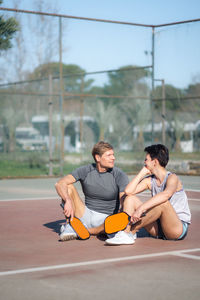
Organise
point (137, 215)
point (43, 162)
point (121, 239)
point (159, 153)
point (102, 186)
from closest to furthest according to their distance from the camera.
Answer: point (137, 215) → point (121, 239) → point (159, 153) → point (102, 186) → point (43, 162)

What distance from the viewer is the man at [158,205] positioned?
19.3 feet

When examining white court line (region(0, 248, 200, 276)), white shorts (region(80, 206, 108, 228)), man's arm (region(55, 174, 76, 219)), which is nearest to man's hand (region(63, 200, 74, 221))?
man's arm (region(55, 174, 76, 219))

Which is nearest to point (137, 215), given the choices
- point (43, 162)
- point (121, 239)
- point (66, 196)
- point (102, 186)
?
point (121, 239)

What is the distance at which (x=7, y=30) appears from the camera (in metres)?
12.8

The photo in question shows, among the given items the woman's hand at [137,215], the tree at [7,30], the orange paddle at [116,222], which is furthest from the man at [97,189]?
the tree at [7,30]

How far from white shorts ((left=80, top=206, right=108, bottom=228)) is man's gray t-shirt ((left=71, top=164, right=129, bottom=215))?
5cm

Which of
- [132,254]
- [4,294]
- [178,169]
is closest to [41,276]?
[4,294]

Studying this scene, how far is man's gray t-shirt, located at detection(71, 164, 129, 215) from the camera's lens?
21.1 ft

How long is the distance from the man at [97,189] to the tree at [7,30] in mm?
7125

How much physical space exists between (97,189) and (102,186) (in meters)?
0.07

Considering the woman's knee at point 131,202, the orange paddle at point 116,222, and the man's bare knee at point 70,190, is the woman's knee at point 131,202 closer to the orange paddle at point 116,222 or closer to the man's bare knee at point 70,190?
the orange paddle at point 116,222

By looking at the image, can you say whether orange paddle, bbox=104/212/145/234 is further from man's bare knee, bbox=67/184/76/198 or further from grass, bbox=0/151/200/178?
grass, bbox=0/151/200/178

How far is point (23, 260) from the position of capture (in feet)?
17.6

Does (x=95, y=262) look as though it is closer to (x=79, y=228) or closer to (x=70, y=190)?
(x=79, y=228)
